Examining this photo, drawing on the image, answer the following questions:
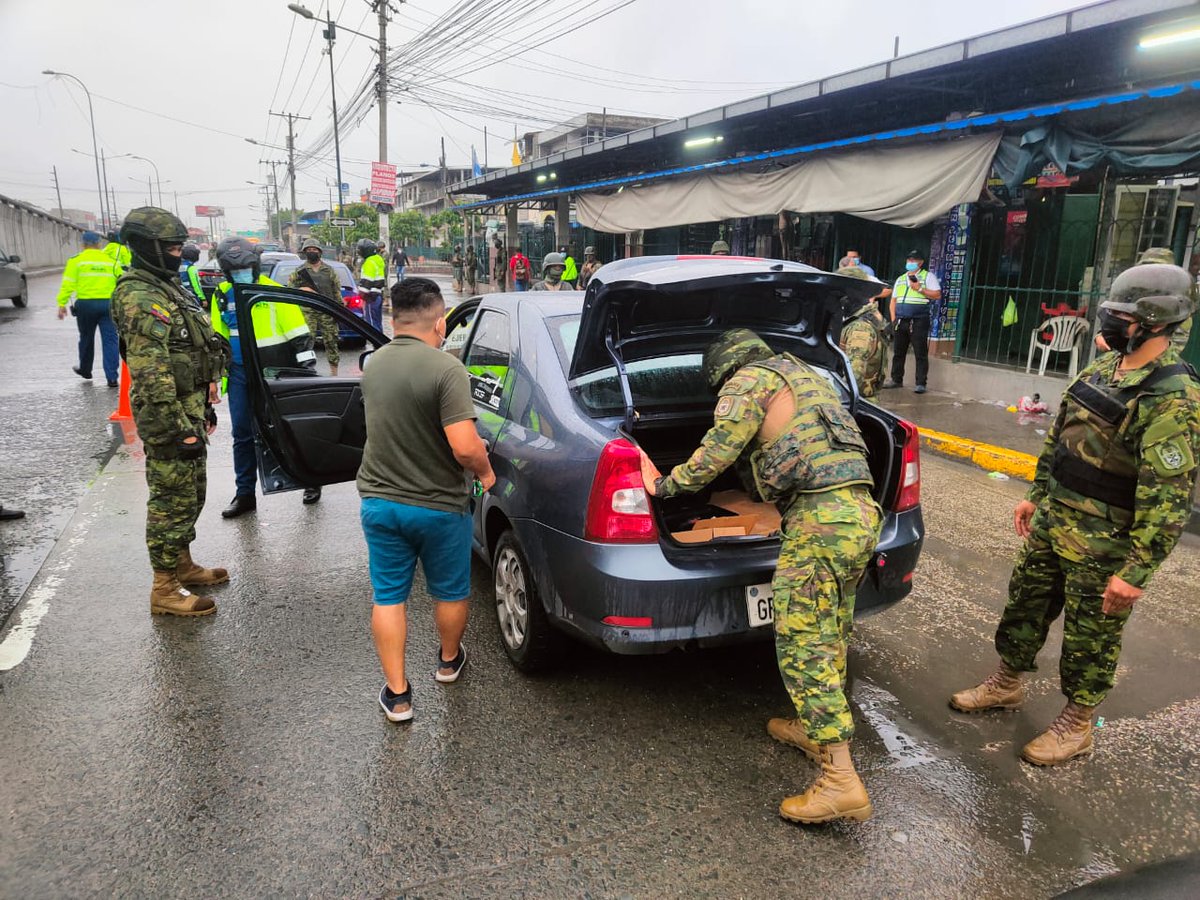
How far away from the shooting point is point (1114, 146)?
7172 millimetres

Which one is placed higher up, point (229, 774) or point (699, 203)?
point (699, 203)

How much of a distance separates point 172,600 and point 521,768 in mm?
2156

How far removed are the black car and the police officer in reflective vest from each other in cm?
192

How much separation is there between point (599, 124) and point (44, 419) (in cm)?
4066

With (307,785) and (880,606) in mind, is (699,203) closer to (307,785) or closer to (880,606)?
(880,606)

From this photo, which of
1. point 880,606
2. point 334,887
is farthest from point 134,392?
point 880,606

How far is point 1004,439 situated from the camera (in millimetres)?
7383

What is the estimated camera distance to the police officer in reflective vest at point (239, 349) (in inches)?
203

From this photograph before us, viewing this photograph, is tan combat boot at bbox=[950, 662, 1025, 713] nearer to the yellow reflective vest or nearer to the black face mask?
the black face mask

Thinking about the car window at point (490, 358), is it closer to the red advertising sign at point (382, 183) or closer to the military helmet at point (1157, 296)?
the military helmet at point (1157, 296)

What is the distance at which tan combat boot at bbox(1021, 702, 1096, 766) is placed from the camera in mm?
2766

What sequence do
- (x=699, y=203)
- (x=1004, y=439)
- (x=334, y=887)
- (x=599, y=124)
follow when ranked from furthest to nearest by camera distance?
(x=599, y=124) → (x=699, y=203) → (x=1004, y=439) → (x=334, y=887)

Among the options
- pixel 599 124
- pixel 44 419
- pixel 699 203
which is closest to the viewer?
pixel 44 419

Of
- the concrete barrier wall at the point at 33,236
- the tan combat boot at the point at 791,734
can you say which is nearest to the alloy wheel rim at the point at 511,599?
the tan combat boot at the point at 791,734
